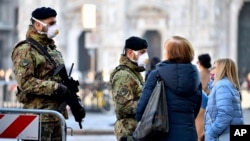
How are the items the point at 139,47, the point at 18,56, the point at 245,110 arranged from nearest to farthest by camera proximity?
the point at 18,56, the point at 139,47, the point at 245,110

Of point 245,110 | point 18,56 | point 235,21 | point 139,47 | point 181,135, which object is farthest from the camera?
point 235,21

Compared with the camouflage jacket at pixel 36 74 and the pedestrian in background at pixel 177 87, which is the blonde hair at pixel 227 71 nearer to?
the pedestrian in background at pixel 177 87

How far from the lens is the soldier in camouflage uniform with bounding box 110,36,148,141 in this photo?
827cm

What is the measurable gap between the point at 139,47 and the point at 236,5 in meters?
32.8

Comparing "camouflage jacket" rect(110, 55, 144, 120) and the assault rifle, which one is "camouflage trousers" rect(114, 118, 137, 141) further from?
the assault rifle

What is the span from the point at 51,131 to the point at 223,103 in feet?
6.71

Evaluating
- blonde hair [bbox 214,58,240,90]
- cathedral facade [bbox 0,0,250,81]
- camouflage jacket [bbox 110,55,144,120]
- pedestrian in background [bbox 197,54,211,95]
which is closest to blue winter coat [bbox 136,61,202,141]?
camouflage jacket [bbox 110,55,144,120]

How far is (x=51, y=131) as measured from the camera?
8125mm

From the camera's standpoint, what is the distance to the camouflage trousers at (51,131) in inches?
319

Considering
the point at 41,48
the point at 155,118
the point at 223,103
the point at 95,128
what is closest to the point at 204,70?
the point at 223,103

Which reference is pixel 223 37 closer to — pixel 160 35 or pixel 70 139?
pixel 160 35

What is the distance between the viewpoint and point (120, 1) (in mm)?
40344

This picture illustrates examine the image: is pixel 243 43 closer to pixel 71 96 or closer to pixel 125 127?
→ pixel 125 127

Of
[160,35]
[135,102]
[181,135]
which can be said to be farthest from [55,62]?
[160,35]
